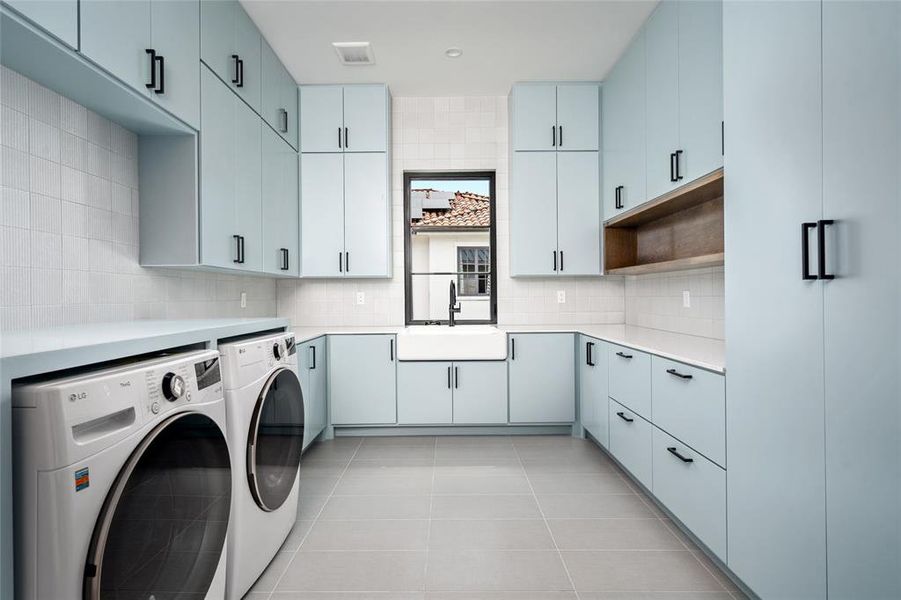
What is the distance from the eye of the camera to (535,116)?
3.54m

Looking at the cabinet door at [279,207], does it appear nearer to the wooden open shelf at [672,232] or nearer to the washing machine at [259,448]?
the washing machine at [259,448]

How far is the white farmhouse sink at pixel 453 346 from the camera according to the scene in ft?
11.0

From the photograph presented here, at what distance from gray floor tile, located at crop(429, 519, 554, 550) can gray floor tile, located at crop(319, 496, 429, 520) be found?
0.16 meters

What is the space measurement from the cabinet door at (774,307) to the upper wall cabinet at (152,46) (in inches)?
80.9

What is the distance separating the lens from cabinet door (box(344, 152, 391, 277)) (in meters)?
A: 3.56

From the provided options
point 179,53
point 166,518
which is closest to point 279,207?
point 179,53

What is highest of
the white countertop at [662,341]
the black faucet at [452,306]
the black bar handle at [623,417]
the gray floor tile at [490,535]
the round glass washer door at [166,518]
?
the black faucet at [452,306]

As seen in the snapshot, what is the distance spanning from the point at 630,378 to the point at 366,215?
2.23 meters

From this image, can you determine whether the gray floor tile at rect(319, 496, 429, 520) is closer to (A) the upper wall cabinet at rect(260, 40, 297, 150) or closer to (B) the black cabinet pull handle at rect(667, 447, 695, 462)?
(B) the black cabinet pull handle at rect(667, 447, 695, 462)

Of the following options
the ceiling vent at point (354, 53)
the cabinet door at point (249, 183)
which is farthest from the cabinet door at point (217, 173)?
the ceiling vent at point (354, 53)

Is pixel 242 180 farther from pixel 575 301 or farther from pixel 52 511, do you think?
pixel 575 301

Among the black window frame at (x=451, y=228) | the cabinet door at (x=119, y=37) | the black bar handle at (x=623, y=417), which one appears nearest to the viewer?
the cabinet door at (x=119, y=37)

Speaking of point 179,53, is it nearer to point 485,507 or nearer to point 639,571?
point 485,507

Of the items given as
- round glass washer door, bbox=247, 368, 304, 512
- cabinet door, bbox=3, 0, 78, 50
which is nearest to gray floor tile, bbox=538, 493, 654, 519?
round glass washer door, bbox=247, 368, 304, 512
